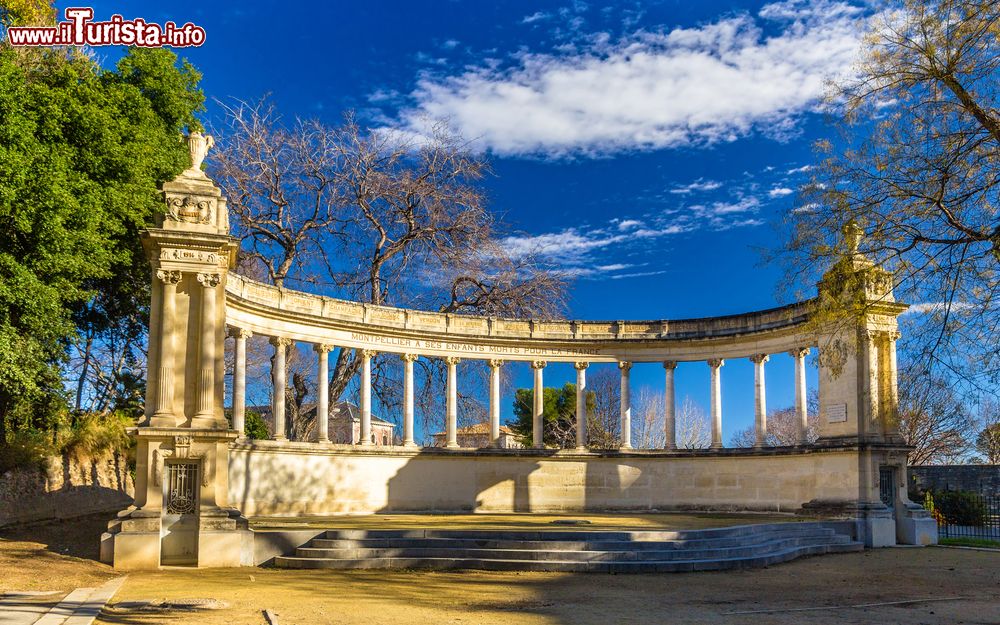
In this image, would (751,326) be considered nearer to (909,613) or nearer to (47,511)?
(909,613)

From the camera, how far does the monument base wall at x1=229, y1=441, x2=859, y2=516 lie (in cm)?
3906

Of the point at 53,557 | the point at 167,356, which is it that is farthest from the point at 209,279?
the point at 53,557

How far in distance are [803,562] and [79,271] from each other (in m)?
26.9

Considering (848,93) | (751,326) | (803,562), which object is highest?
(848,93)

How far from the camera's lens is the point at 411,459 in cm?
4484

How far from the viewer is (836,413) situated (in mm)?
37938

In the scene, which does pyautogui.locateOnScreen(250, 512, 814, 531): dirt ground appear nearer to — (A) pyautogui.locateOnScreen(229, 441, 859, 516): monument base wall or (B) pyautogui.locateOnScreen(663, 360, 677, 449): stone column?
(A) pyautogui.locateOnScreen(229, 441, 859, 516): monument base wall

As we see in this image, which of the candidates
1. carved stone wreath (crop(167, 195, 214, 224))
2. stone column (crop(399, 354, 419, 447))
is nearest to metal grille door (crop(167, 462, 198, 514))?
carved stone wreath (crop(167, 195, 214, 224))

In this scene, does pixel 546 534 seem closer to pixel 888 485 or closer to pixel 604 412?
pixel 888 485

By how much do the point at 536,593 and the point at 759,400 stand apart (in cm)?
2618

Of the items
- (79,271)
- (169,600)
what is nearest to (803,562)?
(169,600)

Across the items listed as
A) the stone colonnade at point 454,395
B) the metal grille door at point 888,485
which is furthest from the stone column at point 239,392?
the metal grille door at point 888,485

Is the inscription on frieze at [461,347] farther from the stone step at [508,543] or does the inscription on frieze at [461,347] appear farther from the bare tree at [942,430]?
the bare tree at [942,430]

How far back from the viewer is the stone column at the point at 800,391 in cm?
4150
